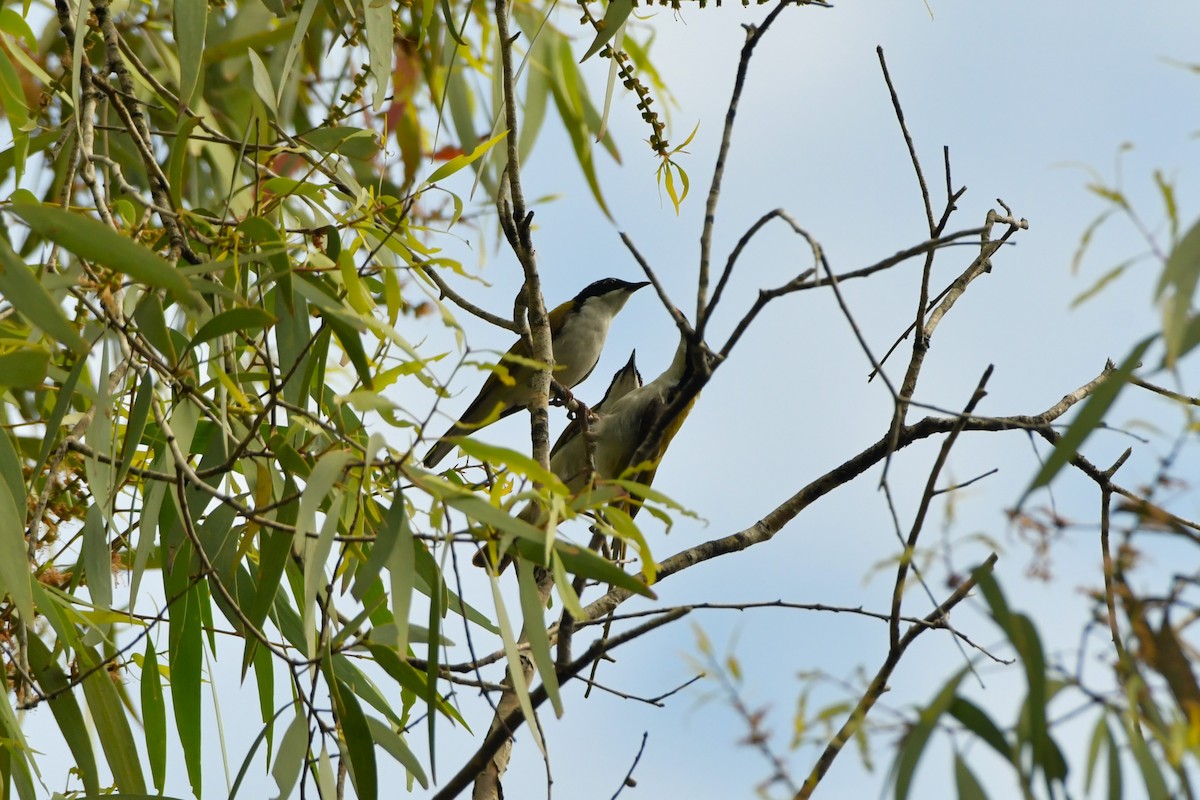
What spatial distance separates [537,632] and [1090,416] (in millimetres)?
750

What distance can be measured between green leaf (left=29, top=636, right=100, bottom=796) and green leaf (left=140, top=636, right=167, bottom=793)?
0.11m

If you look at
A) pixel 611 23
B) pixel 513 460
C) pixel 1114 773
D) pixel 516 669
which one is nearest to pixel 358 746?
pixel 516 669

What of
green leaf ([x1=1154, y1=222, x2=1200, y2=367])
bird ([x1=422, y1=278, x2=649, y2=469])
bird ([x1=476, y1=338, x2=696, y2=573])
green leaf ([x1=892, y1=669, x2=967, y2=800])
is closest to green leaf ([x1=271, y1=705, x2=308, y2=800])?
green leaf ([x1=892, y1=669, x2=967, y2=800])

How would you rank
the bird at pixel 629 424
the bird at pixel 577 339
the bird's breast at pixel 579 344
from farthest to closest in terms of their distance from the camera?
1. the bird's breast at pixel 579 344
2. the bird at pixel 577 339
3. the bird at pixel 629 424

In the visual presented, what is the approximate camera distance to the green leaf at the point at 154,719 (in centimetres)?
239

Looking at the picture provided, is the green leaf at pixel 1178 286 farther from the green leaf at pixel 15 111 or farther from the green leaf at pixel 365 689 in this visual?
the green leaf at pixel 15 111

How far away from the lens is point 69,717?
2.32 metres

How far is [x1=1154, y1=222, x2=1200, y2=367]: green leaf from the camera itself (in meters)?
1.08

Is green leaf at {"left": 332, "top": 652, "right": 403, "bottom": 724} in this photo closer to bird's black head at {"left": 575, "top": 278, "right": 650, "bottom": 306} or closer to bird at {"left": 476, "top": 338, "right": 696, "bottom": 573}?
bird at {"left": 476, "top": 338, "right": 696, "bottom": 573}

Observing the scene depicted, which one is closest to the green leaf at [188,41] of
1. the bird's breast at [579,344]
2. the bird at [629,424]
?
the bird at [629,424]

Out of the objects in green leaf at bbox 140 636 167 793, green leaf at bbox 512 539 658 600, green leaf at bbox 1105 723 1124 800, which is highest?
green leaf at bbox 140 636 167 793

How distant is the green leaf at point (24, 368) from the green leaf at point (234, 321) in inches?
7.9

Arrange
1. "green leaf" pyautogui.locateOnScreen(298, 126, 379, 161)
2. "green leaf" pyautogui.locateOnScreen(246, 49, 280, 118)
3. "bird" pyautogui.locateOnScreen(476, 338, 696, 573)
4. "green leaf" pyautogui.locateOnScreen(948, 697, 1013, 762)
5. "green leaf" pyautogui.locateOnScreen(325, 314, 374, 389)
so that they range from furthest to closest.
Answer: "bird" pyautogui.locateOnScreen(476, 338, 696, 573) < "green leaf" pyautogui.locateOnScreen(298, 126, 379, 161) < "green leaf" pyautogui.locateOnScreen(246, 49, 280, 118) < "green leaf" pyautogui.locateOnScreen(325, 314, 374, 389) < "green leaf" pyautogui.locateOnScreen(948, 697, 1013, 762)

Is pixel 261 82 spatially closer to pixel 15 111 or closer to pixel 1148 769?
pixel 15 111
